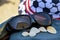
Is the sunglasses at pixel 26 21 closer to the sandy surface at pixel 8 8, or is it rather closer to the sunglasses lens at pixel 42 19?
the sunglasses lens at pixel 42 19

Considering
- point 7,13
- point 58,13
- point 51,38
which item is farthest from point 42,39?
point 7,13

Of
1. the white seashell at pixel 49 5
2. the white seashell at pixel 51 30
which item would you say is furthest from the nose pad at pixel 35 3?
the white seashell at pixel 51 30

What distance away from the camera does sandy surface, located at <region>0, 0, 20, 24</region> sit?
3.06 feet

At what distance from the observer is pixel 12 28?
2.30ft

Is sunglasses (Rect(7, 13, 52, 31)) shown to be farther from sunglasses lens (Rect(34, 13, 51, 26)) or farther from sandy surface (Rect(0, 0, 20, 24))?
sandy surface (Rect(0, 0, 20, 24))

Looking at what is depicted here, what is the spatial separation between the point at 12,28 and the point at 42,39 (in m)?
0.12

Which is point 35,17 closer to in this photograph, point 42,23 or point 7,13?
point 42,23

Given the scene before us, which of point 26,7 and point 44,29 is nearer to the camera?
point 44,29

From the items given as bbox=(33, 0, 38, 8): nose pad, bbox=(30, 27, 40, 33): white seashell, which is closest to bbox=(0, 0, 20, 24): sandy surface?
bbox=(33, 0, 38, 8): nose pad

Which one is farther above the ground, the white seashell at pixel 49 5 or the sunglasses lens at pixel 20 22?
the white seashell at pixel 49 5

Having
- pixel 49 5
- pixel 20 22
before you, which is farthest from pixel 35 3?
pixel 20 22

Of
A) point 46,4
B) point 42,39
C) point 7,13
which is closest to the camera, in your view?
point 42,39

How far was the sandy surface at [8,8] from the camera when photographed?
3.06 ft

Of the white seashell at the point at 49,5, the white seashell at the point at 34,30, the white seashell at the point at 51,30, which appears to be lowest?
the white seashell at the point at 51,30
